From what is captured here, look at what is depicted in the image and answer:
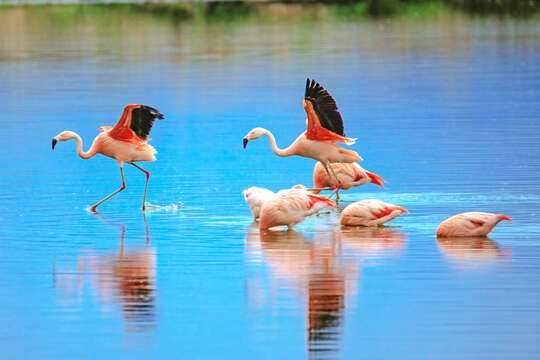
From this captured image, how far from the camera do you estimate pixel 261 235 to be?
36.4 ft

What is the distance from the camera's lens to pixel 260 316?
800 cm

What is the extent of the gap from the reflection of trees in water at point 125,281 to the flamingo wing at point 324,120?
3190 mm

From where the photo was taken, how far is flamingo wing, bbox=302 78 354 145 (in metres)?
13.3

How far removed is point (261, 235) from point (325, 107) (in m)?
2.74

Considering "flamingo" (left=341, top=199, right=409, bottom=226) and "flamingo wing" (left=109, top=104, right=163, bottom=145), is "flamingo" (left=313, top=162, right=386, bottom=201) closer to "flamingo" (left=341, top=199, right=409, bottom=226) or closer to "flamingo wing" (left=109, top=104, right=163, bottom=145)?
"flamingo wing" (left=109, top=104, right=163, bottom=145)

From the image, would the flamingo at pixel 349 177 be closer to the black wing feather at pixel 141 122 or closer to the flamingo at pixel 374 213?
the black wing feather at pixel 141 122

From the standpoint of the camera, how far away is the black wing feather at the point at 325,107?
13.2 metres

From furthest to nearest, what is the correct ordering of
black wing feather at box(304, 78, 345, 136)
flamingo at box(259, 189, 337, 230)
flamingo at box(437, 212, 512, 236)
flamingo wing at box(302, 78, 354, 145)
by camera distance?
flamingo wing at box(302, 78, 354, 145), black wing feather at box(304, 78, 345, 136), flamingo at box(259, 189, 337, 230), flamingo at box(437, 212, 512, 236)

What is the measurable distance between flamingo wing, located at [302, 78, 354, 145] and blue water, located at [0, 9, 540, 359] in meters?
0.74

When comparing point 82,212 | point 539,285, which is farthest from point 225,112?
point 539,285

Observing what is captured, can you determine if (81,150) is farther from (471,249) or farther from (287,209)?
(471,249)

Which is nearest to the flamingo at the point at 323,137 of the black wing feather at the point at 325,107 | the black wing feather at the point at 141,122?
the black wing feather at the point at 325,107

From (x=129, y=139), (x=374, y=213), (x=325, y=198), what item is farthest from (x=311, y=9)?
(x=374, y=213)

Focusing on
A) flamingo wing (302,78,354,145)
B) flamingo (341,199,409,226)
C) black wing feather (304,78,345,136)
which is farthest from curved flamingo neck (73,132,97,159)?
flamingo (341,199,409,226)
